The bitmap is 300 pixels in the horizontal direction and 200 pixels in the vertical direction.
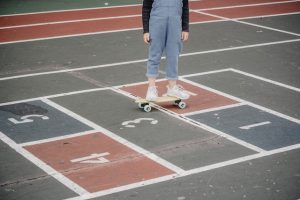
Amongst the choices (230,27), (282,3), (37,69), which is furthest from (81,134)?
(282,3)

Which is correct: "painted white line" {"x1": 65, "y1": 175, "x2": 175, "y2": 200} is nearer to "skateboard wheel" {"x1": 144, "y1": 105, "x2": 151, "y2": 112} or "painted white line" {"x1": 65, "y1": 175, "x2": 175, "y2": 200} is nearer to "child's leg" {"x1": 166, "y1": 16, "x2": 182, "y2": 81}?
"skateboard wheel" {"x1": 144, "y1": 105, "x2": 151, "y2": 112}

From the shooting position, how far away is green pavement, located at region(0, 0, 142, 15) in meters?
17.6

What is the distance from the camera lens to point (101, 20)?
16312 mm

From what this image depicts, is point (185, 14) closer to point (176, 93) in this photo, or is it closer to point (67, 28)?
point (176, 93)

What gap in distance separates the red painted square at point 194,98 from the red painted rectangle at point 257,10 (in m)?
7.22

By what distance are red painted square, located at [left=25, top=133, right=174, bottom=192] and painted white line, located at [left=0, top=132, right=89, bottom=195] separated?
60 mm

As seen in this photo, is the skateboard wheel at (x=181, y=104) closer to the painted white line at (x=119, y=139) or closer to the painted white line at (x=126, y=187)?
the painted white line at (x=119, y=139)

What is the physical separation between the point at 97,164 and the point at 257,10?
12.1 m

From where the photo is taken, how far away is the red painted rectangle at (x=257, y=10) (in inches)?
685

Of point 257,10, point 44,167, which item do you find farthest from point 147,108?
point 257,10

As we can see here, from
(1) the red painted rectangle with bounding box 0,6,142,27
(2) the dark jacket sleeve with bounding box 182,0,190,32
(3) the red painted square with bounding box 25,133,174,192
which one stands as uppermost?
(2) the dark jacket sleeve with bounding box 182,0,190,32

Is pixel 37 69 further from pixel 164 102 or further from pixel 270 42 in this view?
A: pixel 270 42

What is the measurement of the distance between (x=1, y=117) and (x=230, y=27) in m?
8.30

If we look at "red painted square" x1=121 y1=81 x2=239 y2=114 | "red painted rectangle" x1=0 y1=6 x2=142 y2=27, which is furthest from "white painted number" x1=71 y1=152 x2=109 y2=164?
"red painted rectangle" x1=0 y1=6 x2=142 y2=27
